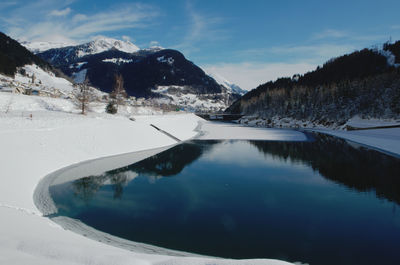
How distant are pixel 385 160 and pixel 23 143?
136 ft

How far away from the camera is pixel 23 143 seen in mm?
21406

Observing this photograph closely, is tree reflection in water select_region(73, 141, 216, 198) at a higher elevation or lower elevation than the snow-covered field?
lower

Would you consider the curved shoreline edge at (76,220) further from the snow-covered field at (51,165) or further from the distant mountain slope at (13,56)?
the distant mountain slope at (13,56)

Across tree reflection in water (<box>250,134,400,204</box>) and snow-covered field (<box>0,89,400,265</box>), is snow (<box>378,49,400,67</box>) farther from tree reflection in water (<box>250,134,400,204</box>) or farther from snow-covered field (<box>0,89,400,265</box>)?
tree reflection in water (<box>250,134,400,204</box>)

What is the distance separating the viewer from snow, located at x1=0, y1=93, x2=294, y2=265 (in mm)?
7023

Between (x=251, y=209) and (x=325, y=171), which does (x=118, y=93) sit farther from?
(x=251, y=209)

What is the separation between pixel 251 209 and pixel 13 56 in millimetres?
212608

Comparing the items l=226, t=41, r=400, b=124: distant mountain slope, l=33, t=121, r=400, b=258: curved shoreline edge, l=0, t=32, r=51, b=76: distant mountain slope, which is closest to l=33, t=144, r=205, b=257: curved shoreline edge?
l=33, t=121, r=400, b=258: curved shoreline edge

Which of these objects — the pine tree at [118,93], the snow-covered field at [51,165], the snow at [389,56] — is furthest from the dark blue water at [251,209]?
the snow at [389,56]

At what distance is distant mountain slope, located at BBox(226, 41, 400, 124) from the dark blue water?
237 feet

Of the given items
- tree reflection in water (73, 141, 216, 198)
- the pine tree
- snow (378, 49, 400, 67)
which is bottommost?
tree reflection in water (73, 141, 216, 198)

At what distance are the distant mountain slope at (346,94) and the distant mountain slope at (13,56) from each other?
155 metres

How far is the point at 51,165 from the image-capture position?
21.3 meters

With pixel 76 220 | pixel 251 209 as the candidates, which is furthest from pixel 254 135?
pixel 76 220
